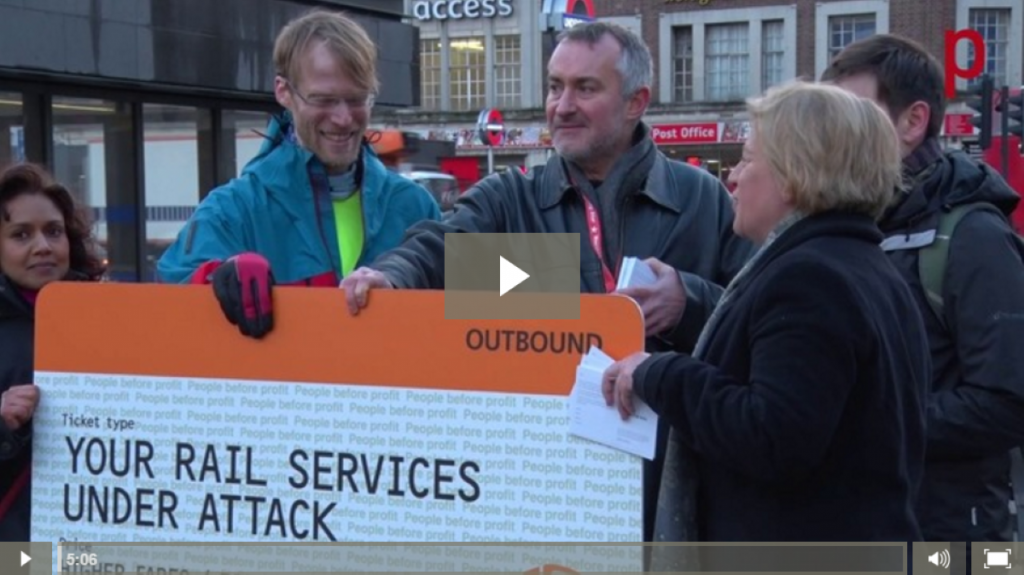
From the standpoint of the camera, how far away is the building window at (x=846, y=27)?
44125mm

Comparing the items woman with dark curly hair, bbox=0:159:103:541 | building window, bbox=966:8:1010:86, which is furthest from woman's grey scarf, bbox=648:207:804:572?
building window, bbox=966:8:1010:86

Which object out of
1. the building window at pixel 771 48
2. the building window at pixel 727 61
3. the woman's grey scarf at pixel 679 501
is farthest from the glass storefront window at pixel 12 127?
the building window at pixel 771 48

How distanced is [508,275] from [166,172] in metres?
10.7

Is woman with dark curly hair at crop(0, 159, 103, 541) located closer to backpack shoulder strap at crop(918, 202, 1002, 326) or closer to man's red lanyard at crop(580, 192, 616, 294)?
man's red lanyard at crop(580, 192, 616, 294)

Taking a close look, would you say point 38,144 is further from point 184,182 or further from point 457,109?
point 457,109

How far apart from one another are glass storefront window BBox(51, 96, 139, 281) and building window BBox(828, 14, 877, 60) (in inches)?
1378

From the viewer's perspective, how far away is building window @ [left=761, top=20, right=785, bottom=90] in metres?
44.8

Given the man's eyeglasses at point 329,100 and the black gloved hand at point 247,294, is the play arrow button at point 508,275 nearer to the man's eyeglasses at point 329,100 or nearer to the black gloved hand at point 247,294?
the black gloved hand at point 247,294

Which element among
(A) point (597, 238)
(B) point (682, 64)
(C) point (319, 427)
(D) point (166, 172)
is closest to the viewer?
(C) point (319, 427)

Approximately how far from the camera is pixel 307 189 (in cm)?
357

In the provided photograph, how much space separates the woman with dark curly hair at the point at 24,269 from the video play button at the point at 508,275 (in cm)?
113

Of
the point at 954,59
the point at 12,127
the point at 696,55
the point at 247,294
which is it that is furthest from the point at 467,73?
the point at 247,294

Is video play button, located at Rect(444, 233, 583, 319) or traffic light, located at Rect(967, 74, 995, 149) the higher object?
traffic light, located at Rect(967, 74, 995, 149)
